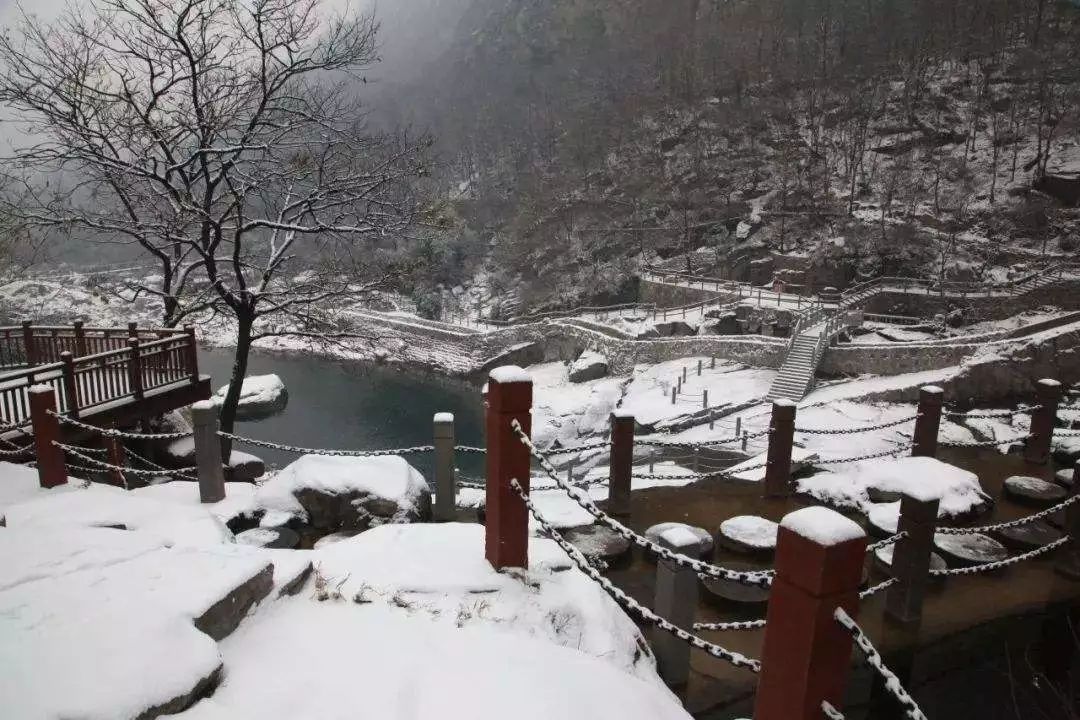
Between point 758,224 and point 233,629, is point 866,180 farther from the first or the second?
point 233,629

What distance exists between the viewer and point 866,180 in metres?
40.0

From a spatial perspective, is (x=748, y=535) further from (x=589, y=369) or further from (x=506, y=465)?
(x=589, y=369)

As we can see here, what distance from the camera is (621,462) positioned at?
7258 millimetres

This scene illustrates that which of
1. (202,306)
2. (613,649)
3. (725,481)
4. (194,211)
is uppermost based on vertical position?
(194,211)

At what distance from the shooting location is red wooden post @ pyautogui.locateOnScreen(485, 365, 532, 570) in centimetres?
394

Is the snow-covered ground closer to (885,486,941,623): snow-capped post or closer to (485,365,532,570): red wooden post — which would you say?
(485,365,532,570): red wooden post

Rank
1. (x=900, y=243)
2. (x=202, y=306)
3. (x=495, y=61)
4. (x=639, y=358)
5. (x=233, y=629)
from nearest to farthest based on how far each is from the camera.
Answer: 1. (x=233, y=629)
2. (x=202, y=306)
3. (x=639, y=358)
4. (x=900, y=243)
5. (x=495, y=61)

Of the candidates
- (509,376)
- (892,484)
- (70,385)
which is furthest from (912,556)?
(70,385)

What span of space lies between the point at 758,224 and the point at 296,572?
39.9 m

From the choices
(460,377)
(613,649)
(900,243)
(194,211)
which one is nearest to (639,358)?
(460,377)

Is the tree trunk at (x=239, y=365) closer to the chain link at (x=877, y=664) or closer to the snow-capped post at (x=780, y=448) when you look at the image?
the snow-capped post at (x=780, y=448)

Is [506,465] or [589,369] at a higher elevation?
[506,465]

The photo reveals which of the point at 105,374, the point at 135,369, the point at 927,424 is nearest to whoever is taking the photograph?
the point at 927,424

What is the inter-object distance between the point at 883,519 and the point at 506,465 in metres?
5.04
